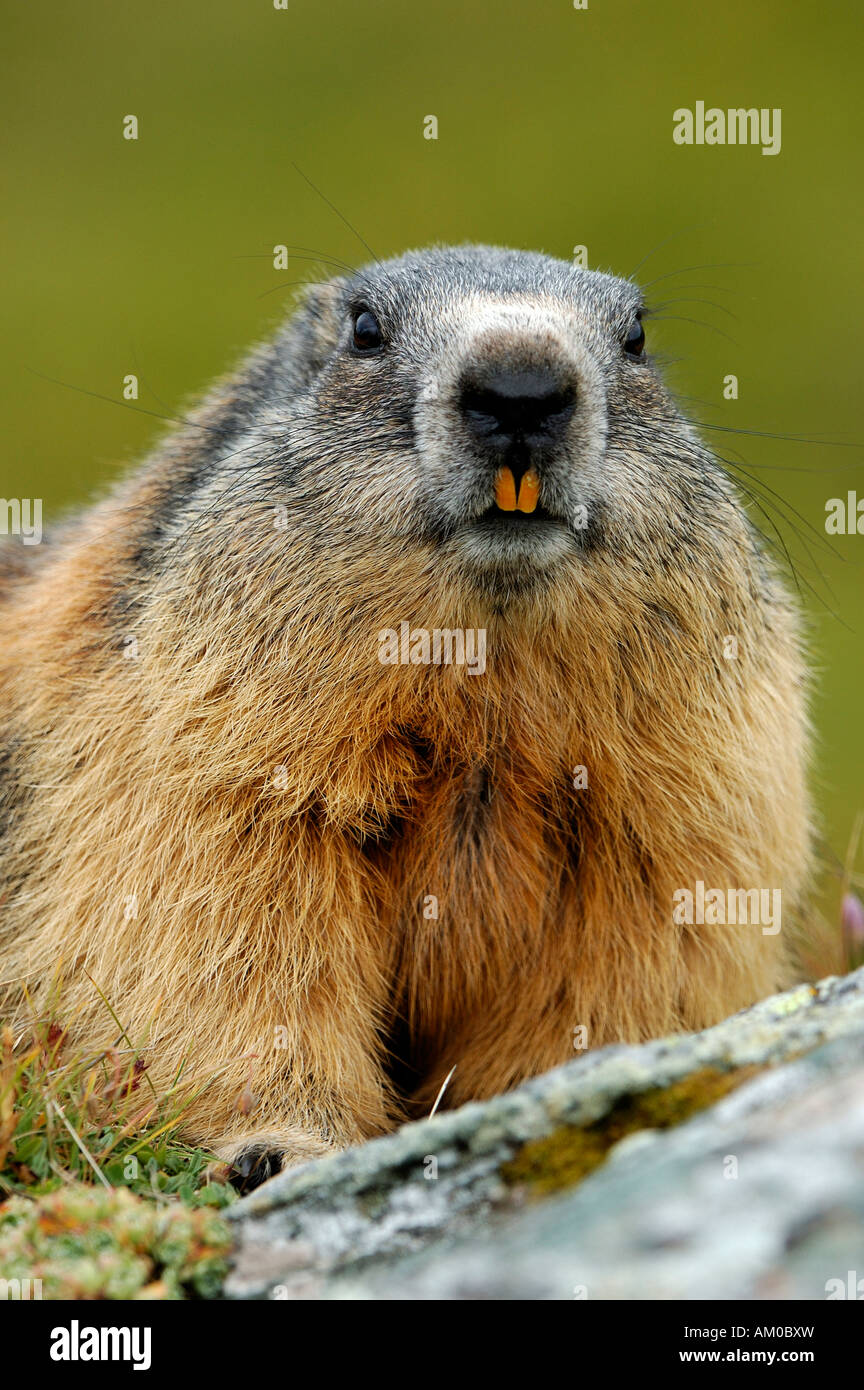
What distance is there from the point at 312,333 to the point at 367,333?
0.82 meters

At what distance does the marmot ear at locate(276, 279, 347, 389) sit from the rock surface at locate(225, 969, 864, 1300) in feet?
11.2

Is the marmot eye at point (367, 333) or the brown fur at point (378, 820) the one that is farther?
the marmot eye at point (367, 333)

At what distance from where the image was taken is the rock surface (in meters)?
2.89

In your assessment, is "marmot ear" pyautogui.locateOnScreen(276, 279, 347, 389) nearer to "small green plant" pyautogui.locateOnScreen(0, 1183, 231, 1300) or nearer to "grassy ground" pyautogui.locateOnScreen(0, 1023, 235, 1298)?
"grassy ground" pyautogui.locateOnScreen(0, 1023, 235, 1298)

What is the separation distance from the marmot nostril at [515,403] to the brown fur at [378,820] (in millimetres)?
513

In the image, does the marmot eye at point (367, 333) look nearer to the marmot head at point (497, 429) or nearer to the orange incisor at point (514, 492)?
the marmot head at point (497, 429)

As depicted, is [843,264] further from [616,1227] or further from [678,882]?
[616,1227]

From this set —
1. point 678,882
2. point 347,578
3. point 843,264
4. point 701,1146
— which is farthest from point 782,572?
point 843,264

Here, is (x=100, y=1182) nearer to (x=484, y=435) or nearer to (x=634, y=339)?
(x=484, y=435)

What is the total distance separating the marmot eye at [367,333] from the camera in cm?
571

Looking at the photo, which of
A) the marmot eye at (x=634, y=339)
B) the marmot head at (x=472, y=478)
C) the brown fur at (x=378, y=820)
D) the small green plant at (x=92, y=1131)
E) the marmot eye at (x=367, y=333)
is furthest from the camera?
the marmot eye at (x=634, y=339)

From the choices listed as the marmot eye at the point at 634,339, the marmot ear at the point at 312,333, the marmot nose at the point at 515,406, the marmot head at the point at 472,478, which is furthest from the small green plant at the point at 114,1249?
the marmot eye at the point at 634,339

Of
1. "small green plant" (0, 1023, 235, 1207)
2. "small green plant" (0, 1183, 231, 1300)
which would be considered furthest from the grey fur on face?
"small green plant" (0, 1183, 231, 1300)
